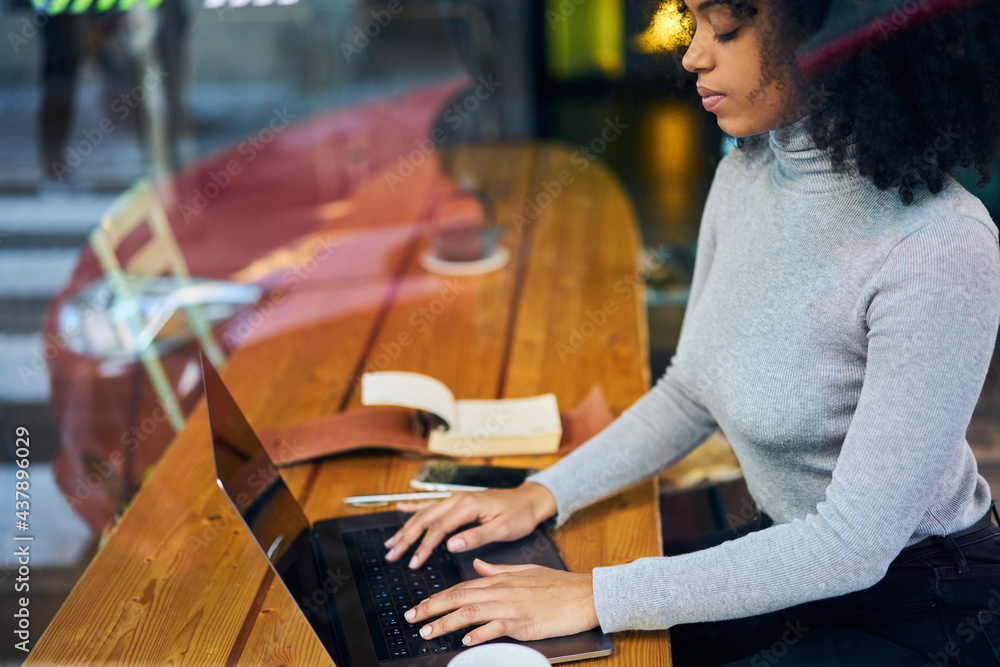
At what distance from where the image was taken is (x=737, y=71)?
906 mm

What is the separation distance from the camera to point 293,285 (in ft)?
6.42

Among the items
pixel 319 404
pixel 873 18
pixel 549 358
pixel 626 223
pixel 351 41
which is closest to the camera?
pixel 873 18

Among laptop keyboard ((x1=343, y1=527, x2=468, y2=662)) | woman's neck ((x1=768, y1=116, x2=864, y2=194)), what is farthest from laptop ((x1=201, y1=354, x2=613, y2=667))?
woman's neck ((x1=768, y1=116, x2=864, y2=194))

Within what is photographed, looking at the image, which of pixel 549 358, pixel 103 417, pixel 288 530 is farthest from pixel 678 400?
pixel 103 417

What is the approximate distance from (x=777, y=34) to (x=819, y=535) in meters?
0.50

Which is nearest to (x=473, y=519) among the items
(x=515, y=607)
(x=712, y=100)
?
(x=515, y=607)

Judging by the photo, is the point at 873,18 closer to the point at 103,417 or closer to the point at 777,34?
the point at 777,34

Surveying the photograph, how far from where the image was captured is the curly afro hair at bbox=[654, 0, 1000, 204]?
0.82 m

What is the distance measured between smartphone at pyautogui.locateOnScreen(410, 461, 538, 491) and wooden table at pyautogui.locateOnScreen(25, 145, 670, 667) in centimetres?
3

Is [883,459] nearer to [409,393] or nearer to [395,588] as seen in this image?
[395,588]

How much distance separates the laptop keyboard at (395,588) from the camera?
2.80ft

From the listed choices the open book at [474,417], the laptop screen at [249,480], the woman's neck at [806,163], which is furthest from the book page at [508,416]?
the woman's neck at [806,163]

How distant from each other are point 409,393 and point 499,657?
0.64m

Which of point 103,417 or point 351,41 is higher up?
point 351,41
